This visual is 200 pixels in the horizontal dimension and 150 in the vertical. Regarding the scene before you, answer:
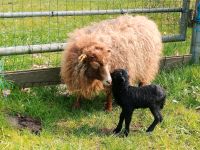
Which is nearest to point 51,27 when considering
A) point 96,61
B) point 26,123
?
point 96,61

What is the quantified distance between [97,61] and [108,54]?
0.84 feet

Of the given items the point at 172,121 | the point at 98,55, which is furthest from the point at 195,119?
the point at 98,55

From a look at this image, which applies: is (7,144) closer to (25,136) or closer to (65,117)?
(25,136)

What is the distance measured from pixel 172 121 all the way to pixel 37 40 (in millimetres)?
3436

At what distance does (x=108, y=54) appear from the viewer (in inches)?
220

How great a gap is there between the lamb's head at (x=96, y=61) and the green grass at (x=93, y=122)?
65cm

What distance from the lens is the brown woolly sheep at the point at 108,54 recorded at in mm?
5488

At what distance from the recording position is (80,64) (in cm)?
555

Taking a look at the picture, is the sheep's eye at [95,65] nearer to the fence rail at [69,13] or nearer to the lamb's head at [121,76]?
the lamb's head at [121,76]

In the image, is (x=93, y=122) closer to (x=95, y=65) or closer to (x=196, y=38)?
(x=95, y=65)

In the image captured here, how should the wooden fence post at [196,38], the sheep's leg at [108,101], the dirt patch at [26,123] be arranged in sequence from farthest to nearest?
the wooden fence post at [196,38] → the sheep's leg at [108,101] → the dirt patch at [26,123]

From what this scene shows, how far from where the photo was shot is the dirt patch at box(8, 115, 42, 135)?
5169 mm

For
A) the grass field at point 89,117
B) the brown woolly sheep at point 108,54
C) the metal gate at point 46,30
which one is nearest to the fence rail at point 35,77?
the metal gate at point 46,30

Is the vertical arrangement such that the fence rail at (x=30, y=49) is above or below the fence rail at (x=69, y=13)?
below
